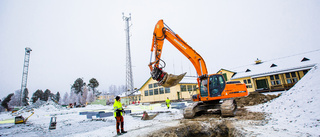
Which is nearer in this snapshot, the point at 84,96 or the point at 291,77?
the point at 291,77

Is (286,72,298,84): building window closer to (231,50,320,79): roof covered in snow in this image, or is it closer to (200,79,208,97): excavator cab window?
(231,50,320,79): roof covered in snow

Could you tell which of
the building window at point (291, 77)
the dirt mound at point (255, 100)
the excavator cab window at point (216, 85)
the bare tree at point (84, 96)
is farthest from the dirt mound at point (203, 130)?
the bare tree at point (84, 96)

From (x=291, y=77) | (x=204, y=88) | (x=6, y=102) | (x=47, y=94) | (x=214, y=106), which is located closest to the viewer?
(x=204, y=88)

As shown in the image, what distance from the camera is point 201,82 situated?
8688mm

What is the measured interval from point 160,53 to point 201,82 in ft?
9.94

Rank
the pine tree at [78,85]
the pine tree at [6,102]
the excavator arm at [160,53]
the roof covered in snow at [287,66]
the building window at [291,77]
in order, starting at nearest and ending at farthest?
the excavator arm at [160,53] < the roof covered in snow at [287,66] < the building window at [291,77] < the pine tree at [78,85] < the pine tree at [6,102]

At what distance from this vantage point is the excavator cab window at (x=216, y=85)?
809 centimetres

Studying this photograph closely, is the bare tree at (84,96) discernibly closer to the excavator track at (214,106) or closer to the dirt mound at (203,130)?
the excavator track at (214,106)

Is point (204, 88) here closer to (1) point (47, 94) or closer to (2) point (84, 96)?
(2) point (84, 96)

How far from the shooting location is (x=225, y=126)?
18.3ft

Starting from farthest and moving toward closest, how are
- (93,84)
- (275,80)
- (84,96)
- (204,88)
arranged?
(84,96)
(93,84)
(275,80)
(204,88)

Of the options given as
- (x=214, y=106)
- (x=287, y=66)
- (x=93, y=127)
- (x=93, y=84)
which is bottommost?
(x=93, y=127)

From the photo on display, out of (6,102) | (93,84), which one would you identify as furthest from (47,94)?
(93,84)

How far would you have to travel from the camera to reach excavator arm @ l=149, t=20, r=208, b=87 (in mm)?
7145
